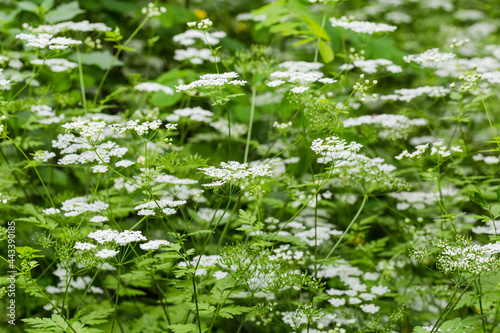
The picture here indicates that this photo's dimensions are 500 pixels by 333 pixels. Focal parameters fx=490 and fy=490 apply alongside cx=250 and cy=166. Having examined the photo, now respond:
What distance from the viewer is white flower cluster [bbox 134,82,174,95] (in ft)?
10.6

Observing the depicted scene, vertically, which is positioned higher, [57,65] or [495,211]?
[57,65]

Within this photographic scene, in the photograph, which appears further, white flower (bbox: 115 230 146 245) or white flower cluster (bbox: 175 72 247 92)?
white flower cluster (bbox: 175 72 247 92)

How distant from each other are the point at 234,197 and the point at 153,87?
0.98 meters

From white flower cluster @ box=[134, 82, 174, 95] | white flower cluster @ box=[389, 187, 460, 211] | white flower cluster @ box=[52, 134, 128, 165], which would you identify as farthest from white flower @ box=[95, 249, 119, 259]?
white flower cluster @ box=[389, 187, 460, 211]

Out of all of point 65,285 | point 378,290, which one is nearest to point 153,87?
point 65,285

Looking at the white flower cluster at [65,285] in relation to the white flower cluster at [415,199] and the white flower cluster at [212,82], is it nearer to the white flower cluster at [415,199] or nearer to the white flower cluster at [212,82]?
the white flower cluster at [212,82]

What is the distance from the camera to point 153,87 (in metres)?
3.28

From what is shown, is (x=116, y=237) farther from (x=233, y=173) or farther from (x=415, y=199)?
(x=415, y=199)

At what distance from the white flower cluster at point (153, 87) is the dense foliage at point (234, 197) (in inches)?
0.7

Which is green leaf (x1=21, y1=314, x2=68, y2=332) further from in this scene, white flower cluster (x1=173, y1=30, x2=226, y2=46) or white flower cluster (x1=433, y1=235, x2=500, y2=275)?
white flower cluster (x1=173, y1=30, x2=226, y2=46)

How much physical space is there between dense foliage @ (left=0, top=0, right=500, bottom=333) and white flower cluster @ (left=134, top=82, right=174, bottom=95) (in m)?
0.02

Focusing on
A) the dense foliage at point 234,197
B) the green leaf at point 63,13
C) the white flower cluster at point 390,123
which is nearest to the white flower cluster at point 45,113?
the dense foliage at point 234,197

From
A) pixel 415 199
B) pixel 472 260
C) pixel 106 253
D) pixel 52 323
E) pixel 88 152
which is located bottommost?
pixel 415 199

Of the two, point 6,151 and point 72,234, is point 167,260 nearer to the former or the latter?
point 72,234
